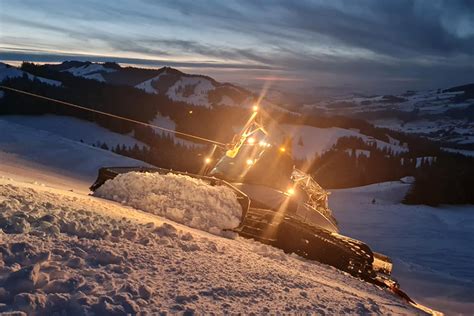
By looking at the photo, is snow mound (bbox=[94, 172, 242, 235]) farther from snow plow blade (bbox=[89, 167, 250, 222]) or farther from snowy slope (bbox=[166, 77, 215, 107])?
snowy slope (bbox=[166, 77, 215, 107])

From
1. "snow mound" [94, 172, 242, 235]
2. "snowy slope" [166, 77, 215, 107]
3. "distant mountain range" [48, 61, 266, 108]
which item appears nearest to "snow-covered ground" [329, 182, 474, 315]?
"snow mound" [94, 172, 242, 235]

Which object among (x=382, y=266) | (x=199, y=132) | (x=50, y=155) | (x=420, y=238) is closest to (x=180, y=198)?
(x=382, y=266)

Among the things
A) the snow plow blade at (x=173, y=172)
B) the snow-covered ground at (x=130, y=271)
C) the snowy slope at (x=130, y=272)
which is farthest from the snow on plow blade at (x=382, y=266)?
the snowy slope at (x=130, y=272)

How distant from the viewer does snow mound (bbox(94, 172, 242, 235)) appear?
7.77 metres

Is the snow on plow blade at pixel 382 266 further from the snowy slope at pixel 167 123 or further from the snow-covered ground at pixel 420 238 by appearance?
the snowy slope at pixel 167 123

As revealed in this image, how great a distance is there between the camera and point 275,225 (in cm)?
804

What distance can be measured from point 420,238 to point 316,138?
239 ft

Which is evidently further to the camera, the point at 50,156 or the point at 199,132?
the point at 199,132

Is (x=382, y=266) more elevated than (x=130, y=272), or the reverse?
(x=130, y=272)

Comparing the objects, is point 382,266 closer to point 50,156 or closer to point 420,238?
point 420,238

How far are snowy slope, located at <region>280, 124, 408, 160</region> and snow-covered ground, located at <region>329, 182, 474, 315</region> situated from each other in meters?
47.2

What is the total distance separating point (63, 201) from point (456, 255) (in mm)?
15067

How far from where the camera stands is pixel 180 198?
26.8 ft

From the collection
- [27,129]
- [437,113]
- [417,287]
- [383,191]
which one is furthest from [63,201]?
[437,113]
